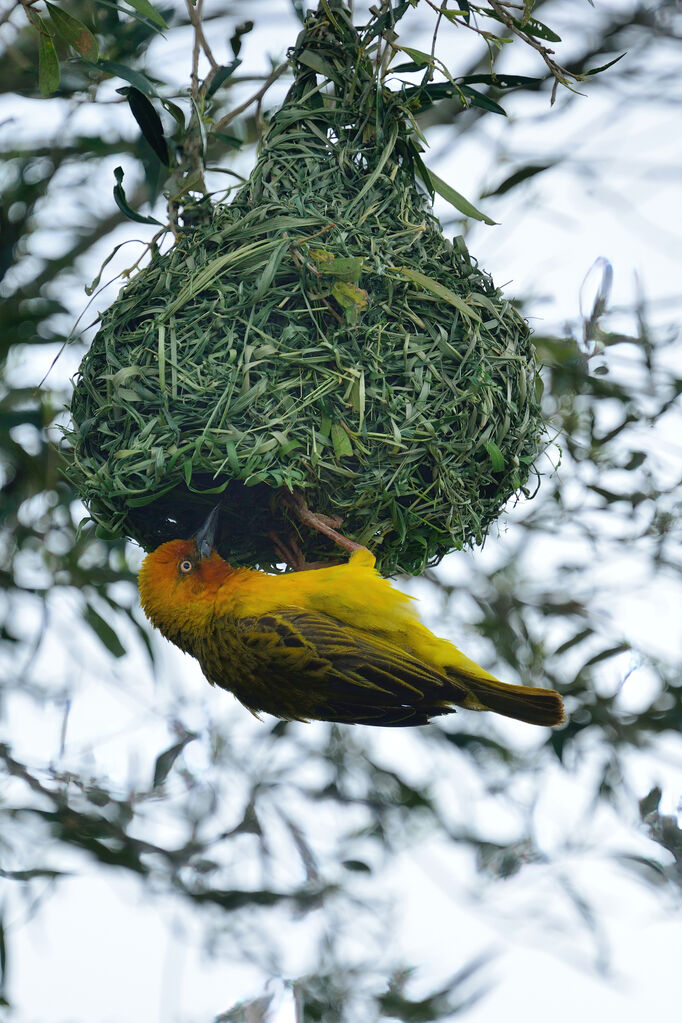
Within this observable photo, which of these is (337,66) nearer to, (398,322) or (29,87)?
(398,322)

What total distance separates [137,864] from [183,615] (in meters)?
1.78

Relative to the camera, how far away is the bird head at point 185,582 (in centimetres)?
218

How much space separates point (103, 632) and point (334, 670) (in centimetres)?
189

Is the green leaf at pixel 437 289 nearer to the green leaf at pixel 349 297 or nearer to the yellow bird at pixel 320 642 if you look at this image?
the green leaf at pixel 349 297

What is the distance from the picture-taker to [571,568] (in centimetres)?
427

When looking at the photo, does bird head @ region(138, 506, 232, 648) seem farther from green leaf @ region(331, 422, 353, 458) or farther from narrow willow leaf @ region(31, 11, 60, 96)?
narrow willow leaf @ region(31, 11, 60, 96)

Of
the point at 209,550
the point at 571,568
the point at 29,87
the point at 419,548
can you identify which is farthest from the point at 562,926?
the point at 29,87

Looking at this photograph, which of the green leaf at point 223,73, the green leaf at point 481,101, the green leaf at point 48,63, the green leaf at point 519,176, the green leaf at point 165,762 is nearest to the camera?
the green leaf at point 48,63

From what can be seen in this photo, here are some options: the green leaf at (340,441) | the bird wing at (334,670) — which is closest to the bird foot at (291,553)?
the bird wing at (334,670)

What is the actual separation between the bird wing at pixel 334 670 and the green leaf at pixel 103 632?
5.67 feet

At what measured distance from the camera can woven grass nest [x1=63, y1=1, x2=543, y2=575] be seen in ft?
6.57

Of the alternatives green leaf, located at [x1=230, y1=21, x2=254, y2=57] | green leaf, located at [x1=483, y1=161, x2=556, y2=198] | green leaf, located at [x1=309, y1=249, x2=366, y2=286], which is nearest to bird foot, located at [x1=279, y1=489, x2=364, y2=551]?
green leaf, located at [x1=309, y1=249, x2=366, y2=286]

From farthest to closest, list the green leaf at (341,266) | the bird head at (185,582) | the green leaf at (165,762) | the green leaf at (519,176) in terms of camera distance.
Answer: the green leaf at (165,762) < the green leaf at (519,176) < the bird head at (185,582) < the green leaf at (341,266)

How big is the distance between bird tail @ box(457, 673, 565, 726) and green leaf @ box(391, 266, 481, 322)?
0.72 metres
